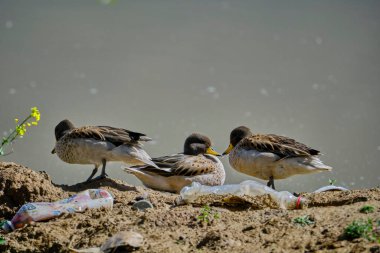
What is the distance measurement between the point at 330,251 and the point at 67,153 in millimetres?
6664

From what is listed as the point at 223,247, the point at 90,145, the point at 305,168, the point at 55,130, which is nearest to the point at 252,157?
the point at 305,168

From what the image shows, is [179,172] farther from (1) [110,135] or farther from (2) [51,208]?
(2) [51,208]

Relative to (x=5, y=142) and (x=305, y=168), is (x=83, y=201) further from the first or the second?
(x=305, y=168)

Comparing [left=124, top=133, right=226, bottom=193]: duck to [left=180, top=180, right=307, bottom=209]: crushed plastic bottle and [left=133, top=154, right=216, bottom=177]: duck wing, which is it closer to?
[left=133, top=154, right=216, bottom=177]: duck wing

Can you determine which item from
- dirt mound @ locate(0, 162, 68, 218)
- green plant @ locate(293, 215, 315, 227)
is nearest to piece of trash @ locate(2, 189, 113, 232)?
dirt mound @ locate(0, 162, 68, 218)

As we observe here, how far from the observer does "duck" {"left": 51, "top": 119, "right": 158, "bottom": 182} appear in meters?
11.2

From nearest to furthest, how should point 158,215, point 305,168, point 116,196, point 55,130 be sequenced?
point 158,215, point 116,196, point 305,168, point 55,130

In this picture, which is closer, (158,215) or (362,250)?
(362,250)

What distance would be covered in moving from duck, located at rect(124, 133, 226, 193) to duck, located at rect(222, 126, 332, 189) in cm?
66

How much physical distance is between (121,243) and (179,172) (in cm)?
538

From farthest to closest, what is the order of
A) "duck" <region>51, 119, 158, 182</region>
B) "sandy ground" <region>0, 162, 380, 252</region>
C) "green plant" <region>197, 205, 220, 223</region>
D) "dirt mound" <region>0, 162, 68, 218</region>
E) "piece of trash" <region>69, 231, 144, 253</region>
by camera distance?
"duck" <region>51, 119, 158, 182</region>, "dirt mound" <region>0, 162, 68, 218</region>, "green plant" <region>197, 205, 220, 223</region>, "piece of trash" <region>69, 231, 144, 253</region>, "sandy ground" <region>0, 162, 380, 252</region>

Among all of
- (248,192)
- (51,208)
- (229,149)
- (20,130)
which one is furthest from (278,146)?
(51,208)

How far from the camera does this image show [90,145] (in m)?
11.2

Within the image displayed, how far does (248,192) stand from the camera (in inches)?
328
